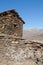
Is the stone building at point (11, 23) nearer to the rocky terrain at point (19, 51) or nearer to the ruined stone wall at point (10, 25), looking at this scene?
the ruined stone wall at point (10, 25)

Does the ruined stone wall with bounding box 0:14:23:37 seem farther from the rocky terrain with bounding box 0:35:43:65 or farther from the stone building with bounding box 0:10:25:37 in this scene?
the rocky terrain with bounding box 0:35:43:65

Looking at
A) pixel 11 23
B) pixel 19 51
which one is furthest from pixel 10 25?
pixel 19 51

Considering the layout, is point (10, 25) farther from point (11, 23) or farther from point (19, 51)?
point (19, 51)

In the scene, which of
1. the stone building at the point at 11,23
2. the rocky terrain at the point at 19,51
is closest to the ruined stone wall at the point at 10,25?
the stone building at the point at 11,23

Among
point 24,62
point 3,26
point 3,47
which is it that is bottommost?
point 24,62

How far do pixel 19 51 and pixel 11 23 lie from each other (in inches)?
368

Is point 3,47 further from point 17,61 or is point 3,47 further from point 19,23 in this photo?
point 19,23

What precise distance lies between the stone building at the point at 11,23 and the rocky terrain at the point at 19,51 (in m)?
8.14

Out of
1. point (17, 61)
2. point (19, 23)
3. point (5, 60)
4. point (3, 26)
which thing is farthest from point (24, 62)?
point (19, 23)

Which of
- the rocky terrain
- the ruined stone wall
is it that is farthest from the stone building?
the rocky terrain

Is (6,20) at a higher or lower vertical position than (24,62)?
higher

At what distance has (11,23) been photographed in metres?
18.4

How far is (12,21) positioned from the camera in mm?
18531

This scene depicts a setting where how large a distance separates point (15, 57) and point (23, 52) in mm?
557
